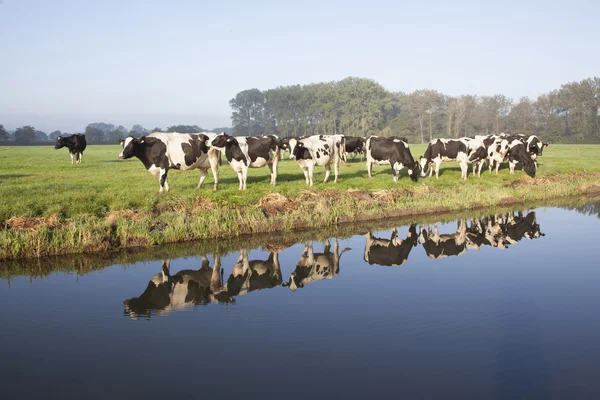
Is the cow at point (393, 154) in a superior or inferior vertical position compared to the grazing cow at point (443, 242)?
superior

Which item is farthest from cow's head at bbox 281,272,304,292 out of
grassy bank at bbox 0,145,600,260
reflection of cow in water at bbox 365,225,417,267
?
grassy bank at bbox 0,145,600,260

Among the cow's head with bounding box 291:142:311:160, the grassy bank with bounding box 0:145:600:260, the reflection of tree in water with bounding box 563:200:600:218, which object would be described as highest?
the cow's head with bounding box 291:142:311:160

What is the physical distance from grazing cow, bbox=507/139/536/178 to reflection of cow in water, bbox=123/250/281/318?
17528 mm

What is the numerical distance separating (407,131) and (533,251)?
7705 centimetres

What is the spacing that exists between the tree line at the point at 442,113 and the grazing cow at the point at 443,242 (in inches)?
2703

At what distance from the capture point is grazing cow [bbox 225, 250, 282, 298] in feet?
32.2

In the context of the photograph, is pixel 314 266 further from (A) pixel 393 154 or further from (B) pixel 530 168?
(B) pixel 530 168

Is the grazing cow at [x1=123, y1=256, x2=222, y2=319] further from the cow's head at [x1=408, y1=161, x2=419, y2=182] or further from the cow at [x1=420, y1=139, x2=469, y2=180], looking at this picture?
the cow at [x1=420, y1=139, x2=469, y2=180]

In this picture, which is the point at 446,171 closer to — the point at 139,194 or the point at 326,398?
the point at 139,194

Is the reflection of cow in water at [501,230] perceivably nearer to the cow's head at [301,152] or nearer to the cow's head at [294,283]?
the cow's head at [294,283]

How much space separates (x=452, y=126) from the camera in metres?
92.8

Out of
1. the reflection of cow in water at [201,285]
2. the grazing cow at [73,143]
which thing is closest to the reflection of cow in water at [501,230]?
the reflection of cow in water at [201,285]

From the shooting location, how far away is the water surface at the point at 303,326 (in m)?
6.05

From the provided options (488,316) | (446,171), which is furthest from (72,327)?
(446,171)
